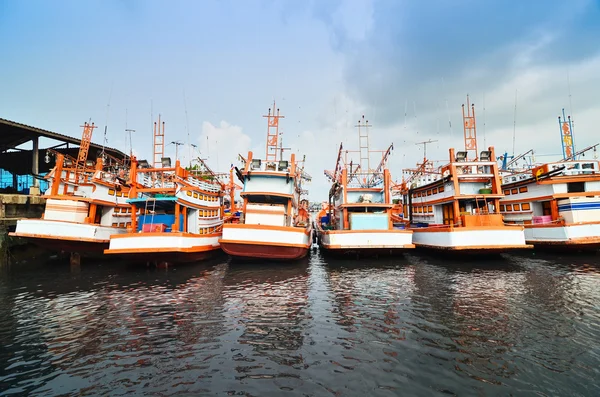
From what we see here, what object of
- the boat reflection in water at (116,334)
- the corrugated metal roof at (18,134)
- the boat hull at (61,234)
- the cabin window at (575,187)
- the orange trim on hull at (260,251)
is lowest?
the boat reflection in water at (116,334)

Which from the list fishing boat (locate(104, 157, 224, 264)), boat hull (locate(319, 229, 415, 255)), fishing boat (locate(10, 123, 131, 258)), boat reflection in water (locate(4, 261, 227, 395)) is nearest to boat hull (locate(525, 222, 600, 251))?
boat hull (locate(319, 229, 415, 255))

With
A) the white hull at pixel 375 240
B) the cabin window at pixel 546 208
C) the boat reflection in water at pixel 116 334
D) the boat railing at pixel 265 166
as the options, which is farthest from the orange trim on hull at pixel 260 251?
the cabin window at pixel 546 208

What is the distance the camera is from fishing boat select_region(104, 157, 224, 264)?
15047 mm

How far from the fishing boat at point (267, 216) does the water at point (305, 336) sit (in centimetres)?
305

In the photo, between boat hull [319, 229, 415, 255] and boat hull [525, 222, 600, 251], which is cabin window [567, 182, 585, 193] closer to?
boat hull [525, 222, 600, 251]

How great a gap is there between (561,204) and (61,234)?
108 ft

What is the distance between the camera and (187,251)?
1579cm

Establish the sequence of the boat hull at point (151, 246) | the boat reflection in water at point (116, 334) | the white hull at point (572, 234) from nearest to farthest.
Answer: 1. the boat reflection in water at point (116, 334)
2. the boat hull at point (151, 246)
3. the white hull at point (572, 234)

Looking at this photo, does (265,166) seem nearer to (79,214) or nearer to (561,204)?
(79,214)

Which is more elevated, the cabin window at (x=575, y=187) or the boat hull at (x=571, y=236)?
the cabin window at (x=575, y=187)

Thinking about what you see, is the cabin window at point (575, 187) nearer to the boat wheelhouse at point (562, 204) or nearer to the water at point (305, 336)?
the boat wheelhouse at point (562, 204)

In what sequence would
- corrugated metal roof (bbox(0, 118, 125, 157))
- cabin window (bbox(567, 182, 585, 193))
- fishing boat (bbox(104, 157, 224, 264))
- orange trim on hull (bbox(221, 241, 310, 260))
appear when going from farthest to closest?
corrugated metal roof (bbox(0, 118, 125, 157)) → cabin window (bbox(567, 182, 585, 193)) → orange trim on hull (bbox(221, 241, 310, 260)) → fishing boat (bbox(104, 157, 224, 264))

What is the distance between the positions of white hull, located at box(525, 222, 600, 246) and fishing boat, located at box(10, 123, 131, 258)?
30.0 meters

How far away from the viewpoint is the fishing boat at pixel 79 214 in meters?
16.8
